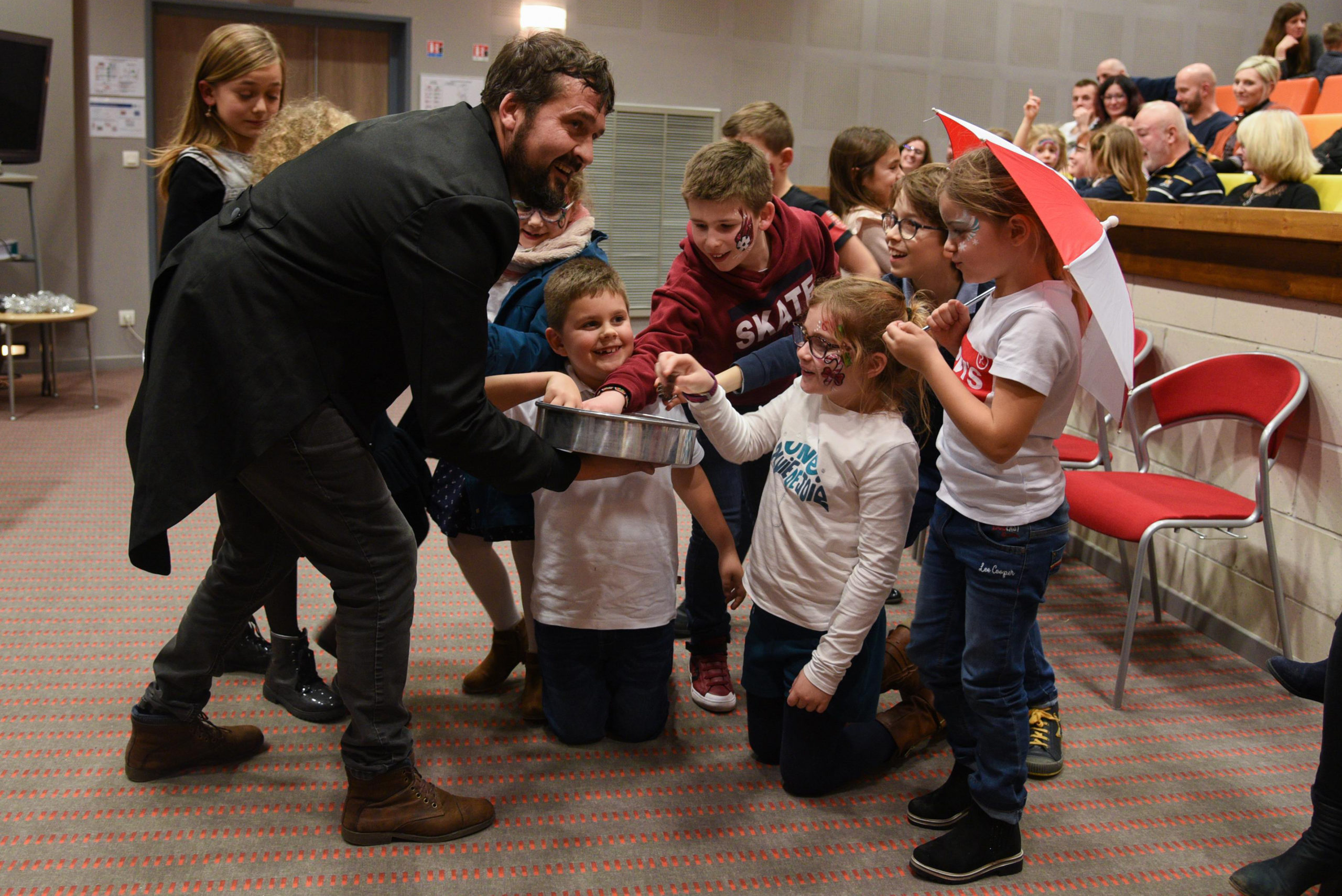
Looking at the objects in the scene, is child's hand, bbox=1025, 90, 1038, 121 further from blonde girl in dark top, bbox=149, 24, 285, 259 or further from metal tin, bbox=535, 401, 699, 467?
metal tin, bbox=535, 401, 699, 467

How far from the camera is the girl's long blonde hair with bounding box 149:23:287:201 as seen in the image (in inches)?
93.9

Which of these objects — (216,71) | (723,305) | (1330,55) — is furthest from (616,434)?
(1330,55)

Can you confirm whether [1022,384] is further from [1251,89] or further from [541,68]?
[1251,89]

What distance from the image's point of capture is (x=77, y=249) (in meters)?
6.50

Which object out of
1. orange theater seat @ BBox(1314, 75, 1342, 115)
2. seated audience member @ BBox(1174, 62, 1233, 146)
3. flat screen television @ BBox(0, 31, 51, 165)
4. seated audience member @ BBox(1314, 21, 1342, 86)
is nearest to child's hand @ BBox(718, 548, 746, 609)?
flat screen television @ BBox(0, 31, 51, 165)

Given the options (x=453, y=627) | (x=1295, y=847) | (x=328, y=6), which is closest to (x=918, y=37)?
(x=328, y=6)

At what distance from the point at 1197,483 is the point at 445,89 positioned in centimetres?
586

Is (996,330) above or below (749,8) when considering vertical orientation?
below

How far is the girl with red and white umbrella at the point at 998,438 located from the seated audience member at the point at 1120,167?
3.22m

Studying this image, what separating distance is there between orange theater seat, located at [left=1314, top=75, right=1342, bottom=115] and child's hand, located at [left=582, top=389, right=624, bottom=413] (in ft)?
24.4

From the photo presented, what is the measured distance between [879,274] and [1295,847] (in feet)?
5.43

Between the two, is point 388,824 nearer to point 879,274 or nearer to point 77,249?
point 879,274

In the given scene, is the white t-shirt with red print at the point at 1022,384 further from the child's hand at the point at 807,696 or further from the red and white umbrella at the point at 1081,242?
the child's hand at the point at 807,696

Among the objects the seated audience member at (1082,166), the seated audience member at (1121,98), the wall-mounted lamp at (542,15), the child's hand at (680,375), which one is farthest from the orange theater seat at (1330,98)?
the child's hand at (680,375)
